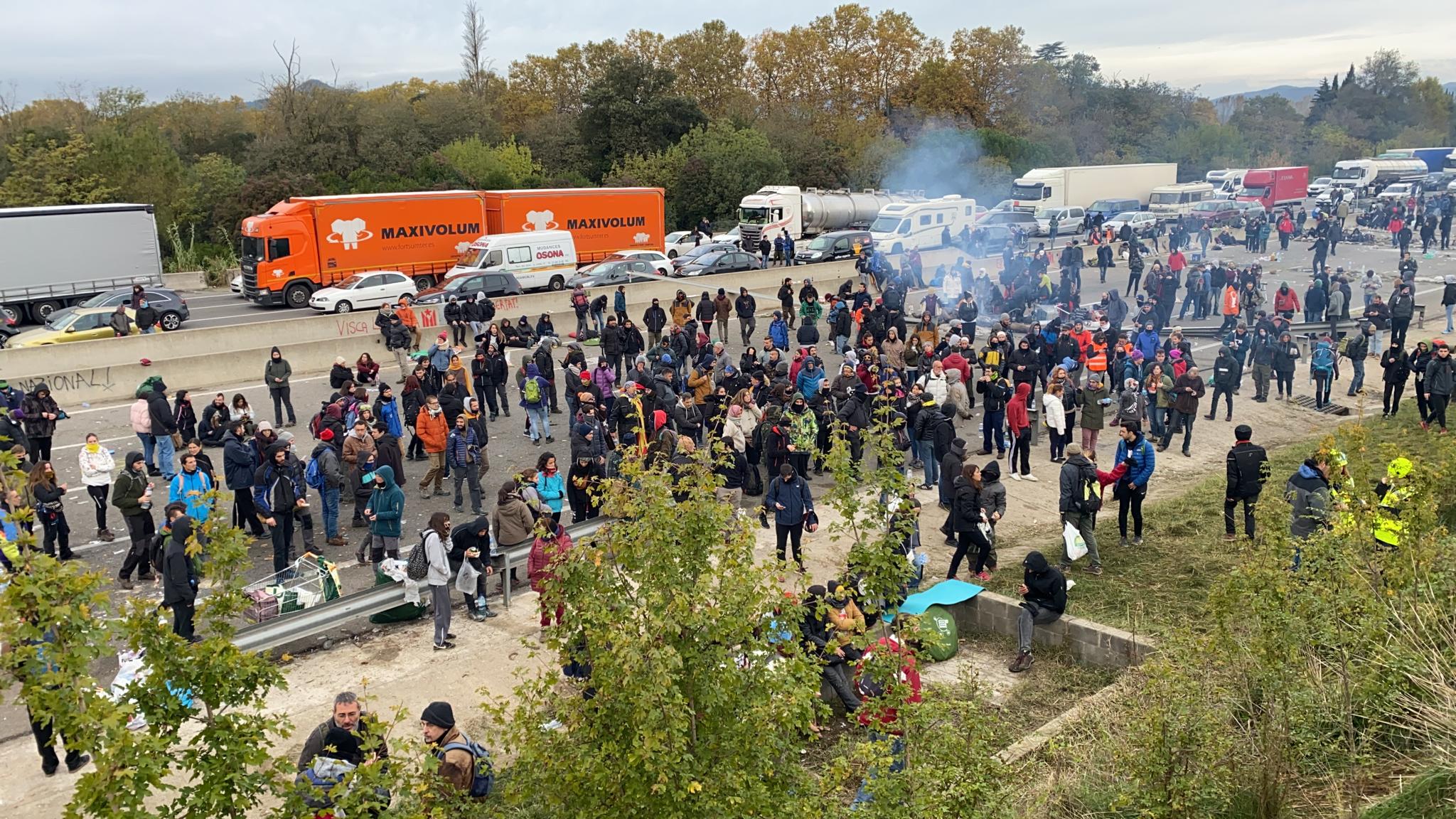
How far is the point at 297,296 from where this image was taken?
1260 inches

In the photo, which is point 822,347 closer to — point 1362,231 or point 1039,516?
point 1039,516

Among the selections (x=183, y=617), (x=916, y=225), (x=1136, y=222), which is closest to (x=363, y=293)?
(x=916, y=225)

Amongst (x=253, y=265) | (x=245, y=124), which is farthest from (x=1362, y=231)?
(x=245, y=124)

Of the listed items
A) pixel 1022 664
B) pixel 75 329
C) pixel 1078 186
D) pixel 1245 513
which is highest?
pixel 1078 186

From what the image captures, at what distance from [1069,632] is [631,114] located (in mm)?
51085

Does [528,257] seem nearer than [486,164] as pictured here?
Yes

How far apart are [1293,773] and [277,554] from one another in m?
10.5

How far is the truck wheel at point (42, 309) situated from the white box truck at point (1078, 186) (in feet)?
116

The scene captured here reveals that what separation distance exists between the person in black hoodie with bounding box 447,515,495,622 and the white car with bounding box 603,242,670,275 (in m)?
19.9

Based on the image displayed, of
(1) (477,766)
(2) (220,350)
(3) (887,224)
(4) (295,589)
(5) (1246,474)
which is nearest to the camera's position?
(1) (477,766)

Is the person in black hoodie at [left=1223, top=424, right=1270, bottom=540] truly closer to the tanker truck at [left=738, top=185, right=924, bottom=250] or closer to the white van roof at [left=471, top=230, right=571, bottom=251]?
the white van roof at [left=471, top=230, right=571, bottom=251]

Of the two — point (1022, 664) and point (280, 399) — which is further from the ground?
point (280, 399)

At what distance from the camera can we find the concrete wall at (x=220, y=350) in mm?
21281

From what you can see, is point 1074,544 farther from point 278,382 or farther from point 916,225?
point 916,225
